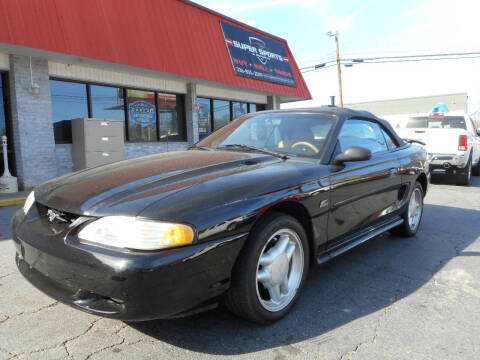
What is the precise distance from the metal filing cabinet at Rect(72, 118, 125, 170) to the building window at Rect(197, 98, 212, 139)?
4.12 meters

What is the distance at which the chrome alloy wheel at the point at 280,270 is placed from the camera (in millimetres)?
2328

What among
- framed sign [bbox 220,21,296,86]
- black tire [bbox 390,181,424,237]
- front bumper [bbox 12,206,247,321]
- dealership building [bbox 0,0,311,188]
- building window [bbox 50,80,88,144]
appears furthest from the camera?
framed sign [bbox 220,21,296,86]

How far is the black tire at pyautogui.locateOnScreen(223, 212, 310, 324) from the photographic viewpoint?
2.13 m

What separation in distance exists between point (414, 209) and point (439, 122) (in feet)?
21.5

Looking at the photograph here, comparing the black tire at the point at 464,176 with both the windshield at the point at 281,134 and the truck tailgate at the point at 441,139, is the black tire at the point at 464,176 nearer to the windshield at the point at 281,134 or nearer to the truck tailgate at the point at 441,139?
the truck tailgate at the point at 441,139

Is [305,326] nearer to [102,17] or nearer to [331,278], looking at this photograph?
[331,278]

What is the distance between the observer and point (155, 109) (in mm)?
11539

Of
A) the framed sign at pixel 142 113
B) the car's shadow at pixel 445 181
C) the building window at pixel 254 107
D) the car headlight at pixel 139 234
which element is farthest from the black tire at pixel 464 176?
the car headlight at pixel 139 234

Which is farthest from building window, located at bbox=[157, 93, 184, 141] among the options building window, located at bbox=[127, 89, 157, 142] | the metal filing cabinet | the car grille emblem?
the car grille emblem

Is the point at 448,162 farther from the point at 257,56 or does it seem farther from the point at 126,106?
the point at 126,106

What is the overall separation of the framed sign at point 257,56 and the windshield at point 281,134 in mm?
9260

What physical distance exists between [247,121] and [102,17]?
671cm

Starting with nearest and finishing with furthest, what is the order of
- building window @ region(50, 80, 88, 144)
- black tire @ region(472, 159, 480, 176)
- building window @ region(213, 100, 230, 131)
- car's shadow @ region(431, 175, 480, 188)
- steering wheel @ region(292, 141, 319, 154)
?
steering wheel @ region(292, 141, 319, 154) → building window @ region(50, 80, 88, 144) → car's shadow @ region(431, 175, 480, 188) → black tire @ region(472, 159, 480, 176) → building window @ region(213, 100, 230, 131)

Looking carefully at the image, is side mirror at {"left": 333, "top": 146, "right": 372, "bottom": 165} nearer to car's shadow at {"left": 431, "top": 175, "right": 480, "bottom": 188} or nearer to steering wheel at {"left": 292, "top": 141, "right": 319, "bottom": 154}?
steering wheel at {"left": 292, "top": 141, "right": 319, "bottom": 154}
